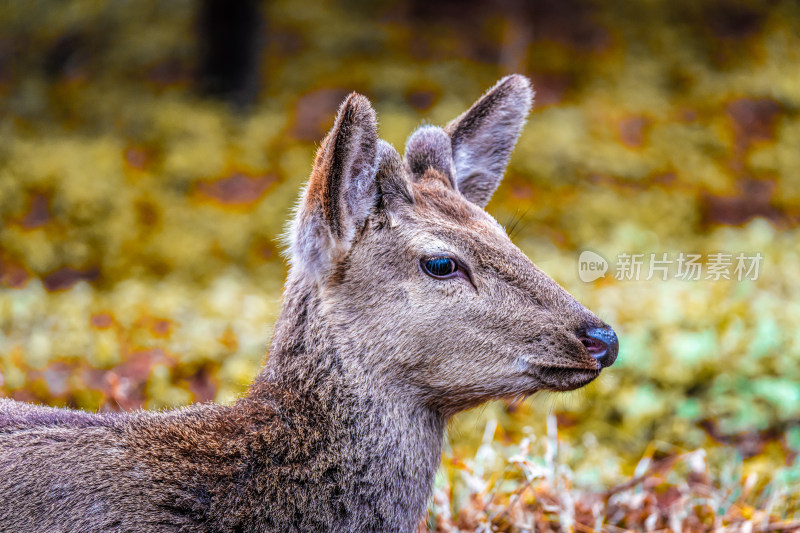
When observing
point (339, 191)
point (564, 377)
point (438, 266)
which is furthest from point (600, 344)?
point (339, 191)

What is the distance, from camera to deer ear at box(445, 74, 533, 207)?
3822mm

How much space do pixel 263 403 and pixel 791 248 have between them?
8965mm

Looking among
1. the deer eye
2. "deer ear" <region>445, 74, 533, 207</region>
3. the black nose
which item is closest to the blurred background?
"deer ear" <region>445, 74, 533, 207</region>

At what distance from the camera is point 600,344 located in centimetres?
302

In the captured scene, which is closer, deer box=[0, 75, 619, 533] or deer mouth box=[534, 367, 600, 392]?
deer box=[0, 75, 619, 533]

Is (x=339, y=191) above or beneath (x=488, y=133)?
beneath

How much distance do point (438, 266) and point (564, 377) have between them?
2.07 feet

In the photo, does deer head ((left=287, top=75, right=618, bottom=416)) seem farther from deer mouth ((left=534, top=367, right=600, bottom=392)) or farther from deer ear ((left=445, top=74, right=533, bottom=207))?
deer ear ((left=445, top=74, right=533, bottom=207))

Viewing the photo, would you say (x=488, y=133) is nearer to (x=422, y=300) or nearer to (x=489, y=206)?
(x=422, y=300)

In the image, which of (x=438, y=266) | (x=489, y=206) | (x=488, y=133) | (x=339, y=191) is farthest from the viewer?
(x=489, y=206)

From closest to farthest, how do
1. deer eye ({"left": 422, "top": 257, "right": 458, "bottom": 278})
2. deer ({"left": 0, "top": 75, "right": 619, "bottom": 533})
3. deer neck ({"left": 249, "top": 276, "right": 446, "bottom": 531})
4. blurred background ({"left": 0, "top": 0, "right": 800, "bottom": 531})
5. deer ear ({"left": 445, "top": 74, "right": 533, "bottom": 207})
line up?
1. deer ({"left": 0, "top": 75, "right": 619, "bottom": 533})
2. deer neck ({"left": 249, "top": 276, "right": 446, "bottom": 531})
3. deer eye ({"left": 422, "top": 257, "right": 458, "bottom": 278})
4. deer ear ({"left": 445, "top": 74, "right": 533, "bottom": 207})
5. blurred background ({"left": 0, "top": 0, "right": 800, "bottom": 531})

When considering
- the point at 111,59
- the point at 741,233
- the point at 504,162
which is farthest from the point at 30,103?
the point at 504,162

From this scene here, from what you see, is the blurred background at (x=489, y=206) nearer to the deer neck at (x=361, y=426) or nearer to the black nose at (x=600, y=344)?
the deer neck at (x=361, y=426)

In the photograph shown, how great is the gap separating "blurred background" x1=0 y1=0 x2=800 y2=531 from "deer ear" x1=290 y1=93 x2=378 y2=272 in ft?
1.70
